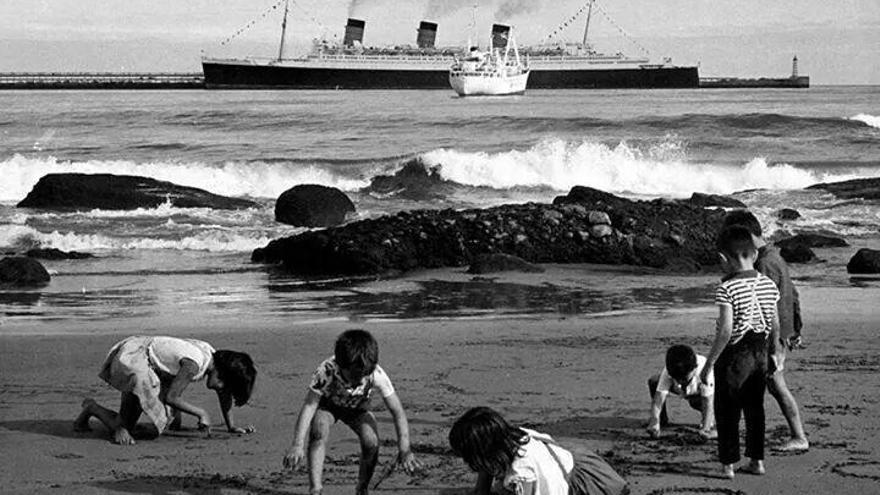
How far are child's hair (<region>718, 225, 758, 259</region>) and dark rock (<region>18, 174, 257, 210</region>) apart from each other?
19.3m

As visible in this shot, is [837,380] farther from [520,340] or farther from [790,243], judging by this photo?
[790,243]

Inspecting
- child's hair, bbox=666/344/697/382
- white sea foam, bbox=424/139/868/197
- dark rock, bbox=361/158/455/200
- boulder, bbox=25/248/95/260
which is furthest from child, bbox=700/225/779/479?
white sea foam, bbox=424/139/868/197

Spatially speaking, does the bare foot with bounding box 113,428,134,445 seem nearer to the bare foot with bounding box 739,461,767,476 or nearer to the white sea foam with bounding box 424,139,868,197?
the bare foot with bounding box 739,461,767,476

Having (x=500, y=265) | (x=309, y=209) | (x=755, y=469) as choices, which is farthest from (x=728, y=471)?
(x=309, y=209)

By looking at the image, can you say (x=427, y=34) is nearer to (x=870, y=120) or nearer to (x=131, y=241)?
(x=870, y=120)

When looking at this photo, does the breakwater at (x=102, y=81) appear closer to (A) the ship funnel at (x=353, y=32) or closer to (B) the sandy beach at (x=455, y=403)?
(A) the ship funnel at (x=353, y=32)

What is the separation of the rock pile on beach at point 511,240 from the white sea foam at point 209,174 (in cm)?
1694

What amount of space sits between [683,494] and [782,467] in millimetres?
668

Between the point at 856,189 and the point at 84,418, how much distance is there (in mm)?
22623

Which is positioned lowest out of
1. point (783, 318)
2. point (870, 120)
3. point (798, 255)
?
point (798, 255)

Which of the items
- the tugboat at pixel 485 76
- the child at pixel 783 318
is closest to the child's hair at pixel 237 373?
the child at pixel 783 318

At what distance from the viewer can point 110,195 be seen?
24672 mm

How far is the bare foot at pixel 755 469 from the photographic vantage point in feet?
19.5

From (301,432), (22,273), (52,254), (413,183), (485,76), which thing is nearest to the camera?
(301,432)
